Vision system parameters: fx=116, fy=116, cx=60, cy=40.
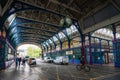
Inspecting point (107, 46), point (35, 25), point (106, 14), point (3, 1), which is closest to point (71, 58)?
point (107, 46)

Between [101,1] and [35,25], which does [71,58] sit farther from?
[101,1]

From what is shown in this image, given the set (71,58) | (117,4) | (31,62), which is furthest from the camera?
(71,58)

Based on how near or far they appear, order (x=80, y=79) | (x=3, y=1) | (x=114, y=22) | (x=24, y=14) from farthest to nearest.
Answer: (x=24, y=14)
(x=114, y=22)
(x=3, y=1)
(x=80, y=79)

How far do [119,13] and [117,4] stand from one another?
4.76 ft

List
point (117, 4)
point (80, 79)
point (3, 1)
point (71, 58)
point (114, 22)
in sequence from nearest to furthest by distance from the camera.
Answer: point (80, 79)
point (3, 1)
point (117, 4)
point (114, 22)
point (71, 58)

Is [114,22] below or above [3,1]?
below

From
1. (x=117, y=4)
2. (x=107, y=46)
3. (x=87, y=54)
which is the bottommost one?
(x=87, y=54)

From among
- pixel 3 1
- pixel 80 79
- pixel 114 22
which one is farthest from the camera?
pixel 114 22

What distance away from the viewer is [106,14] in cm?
2030

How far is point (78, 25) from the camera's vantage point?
2770 cm

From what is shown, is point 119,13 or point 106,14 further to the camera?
point 106,14

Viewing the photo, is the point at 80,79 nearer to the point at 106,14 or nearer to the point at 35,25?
the point at 106,14

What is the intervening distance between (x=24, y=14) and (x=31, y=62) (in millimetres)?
11895

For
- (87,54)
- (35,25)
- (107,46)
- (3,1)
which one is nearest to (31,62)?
(35,25)
